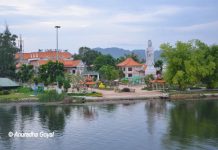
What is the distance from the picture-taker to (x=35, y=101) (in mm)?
51719

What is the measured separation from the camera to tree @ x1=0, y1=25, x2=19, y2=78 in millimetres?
72375

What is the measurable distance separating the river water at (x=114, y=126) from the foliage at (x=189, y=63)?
329 inches

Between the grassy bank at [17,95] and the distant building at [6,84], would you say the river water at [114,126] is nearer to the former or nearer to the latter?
the grassy bank at [17,95]

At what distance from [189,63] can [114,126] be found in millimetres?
27742

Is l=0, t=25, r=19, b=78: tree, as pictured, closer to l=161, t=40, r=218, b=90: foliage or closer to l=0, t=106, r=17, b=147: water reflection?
l=0, t=106, r=17, b=147: water reflection

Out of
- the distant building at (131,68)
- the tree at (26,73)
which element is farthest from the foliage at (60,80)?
the distant building at (131,68)

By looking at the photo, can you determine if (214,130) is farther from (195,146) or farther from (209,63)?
(209,63)

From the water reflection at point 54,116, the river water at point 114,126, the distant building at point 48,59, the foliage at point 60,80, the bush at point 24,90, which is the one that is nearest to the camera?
the river water at point 114,126

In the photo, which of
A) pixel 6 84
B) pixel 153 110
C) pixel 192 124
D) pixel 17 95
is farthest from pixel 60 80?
pixel 192 124

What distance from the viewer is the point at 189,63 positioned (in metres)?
59.5

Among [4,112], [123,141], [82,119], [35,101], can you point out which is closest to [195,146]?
[123,141]

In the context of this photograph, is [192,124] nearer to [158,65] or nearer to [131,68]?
[158,65]

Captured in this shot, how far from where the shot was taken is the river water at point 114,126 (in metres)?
28.6

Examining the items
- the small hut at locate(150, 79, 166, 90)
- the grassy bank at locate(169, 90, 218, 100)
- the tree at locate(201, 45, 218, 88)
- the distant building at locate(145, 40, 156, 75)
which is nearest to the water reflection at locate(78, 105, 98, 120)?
the grassy bank at locate(169, 90, 218, 100)
